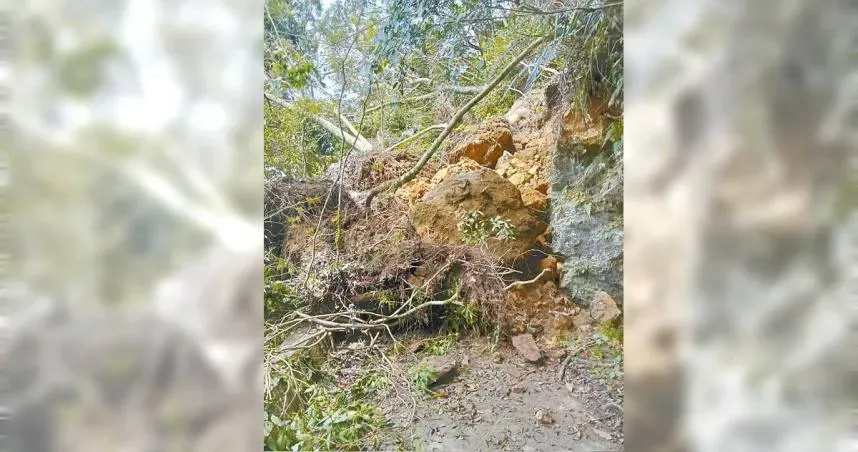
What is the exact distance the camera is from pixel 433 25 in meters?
1.33

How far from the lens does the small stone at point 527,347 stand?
1.30 metres

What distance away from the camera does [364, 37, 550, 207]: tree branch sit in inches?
52.5

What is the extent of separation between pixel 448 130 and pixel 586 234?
506 millimetres

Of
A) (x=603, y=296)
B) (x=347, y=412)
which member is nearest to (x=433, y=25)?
(x=603, y=296)

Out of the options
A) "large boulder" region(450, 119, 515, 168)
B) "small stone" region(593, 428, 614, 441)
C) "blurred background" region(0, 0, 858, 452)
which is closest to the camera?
"blurred background" region(0, 0, 858, 452)

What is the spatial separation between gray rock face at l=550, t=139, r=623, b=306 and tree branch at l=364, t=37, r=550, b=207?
27cm

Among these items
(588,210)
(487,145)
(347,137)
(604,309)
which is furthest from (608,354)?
(347,137)

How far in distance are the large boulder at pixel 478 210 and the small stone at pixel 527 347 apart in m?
0.23

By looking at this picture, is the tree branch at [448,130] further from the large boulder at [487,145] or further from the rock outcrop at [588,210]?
the rock outcrop at [588,210]

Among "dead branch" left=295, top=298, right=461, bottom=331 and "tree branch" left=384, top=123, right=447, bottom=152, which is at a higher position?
"tree branch" left=384, top=123, right=447, bottom=152

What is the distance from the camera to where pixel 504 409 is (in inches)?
50.1

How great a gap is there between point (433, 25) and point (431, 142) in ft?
1.11

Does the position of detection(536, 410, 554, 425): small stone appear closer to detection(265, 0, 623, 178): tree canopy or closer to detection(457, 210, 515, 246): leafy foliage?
detection(457, 210, 515, 246): leafy foliage
